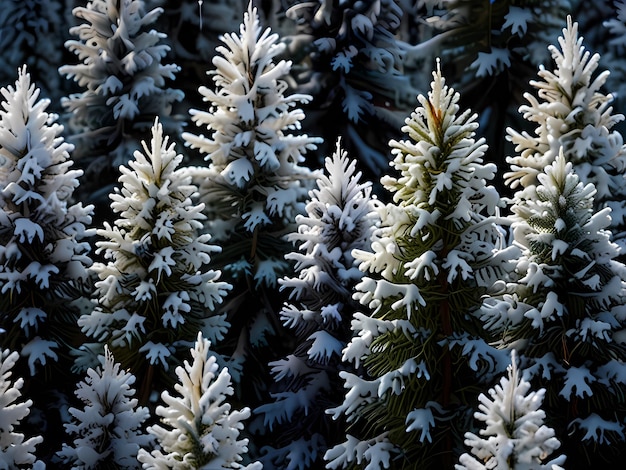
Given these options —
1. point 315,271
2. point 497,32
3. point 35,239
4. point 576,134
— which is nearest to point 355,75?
point 497,32

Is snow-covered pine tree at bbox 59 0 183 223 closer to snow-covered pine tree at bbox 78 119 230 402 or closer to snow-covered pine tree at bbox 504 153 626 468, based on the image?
snow-covered pine tree at bbox 78 119 230 402

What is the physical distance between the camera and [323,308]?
1500 cm

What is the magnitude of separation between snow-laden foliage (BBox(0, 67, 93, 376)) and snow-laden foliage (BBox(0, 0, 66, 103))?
10.5 metres

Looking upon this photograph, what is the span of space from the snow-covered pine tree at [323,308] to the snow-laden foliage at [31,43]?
13227 mm

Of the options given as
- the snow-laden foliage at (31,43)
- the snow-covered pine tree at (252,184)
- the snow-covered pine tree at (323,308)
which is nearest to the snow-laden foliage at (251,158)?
the snow-covered pine tree at (252,184)

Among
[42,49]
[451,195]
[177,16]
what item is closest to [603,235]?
[451,195]

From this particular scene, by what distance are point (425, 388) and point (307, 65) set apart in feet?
36.2

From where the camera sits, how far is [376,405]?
13078mm

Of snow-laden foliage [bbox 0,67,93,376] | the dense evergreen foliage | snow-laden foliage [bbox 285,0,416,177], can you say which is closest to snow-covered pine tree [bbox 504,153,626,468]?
the dense evergreen foliage

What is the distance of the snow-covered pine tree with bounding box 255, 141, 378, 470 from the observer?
1512 cm

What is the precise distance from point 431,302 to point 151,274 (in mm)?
4612

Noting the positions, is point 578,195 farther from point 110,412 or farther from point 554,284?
point 110,412

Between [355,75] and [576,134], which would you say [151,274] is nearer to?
[576,134]

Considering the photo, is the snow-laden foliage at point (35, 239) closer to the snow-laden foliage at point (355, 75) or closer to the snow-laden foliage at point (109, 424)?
the snow-laden foliage at point (109, 424)
